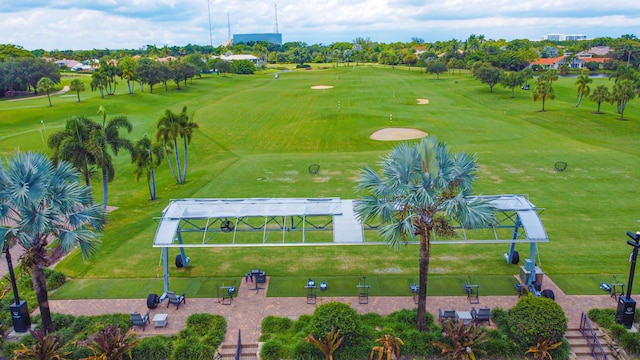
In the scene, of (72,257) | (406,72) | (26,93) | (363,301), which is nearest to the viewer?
(363,301)

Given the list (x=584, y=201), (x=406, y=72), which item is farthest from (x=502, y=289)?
(x=406, y=72)

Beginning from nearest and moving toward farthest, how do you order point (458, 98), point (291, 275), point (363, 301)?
point (363, 301) → point (291, 275) → point (458, 98)

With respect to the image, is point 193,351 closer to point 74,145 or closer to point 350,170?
point 74,145

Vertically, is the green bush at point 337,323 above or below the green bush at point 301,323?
above

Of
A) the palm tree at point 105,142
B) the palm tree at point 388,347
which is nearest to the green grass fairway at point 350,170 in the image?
the palm tree at point 105,142

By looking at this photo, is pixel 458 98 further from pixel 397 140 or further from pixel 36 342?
pixel 36 342

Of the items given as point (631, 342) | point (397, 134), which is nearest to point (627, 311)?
point (631, 342)

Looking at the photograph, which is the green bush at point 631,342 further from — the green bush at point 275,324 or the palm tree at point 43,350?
the palm tree at point 43,350
